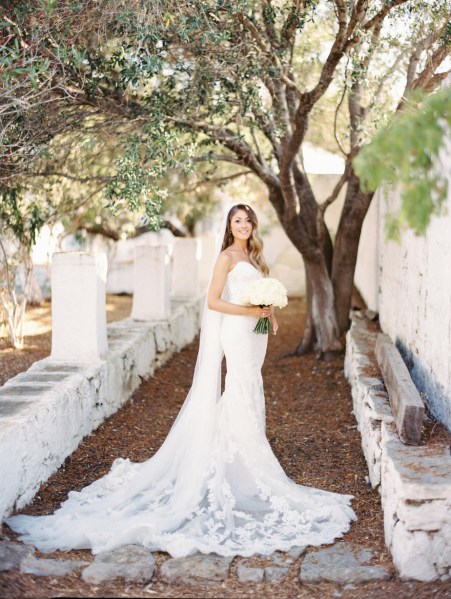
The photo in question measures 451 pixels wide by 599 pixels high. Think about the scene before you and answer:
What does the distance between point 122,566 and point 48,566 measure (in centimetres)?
41

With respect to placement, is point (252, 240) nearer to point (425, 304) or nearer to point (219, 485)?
point (425, 304)

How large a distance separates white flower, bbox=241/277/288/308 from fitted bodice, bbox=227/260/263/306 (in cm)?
19

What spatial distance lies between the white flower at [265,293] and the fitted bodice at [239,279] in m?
0.19

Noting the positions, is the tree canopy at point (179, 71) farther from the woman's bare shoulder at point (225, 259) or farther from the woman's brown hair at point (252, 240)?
the woman's bare shoulder at point (225, 259)

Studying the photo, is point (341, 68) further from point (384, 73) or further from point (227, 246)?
point (227, 246)

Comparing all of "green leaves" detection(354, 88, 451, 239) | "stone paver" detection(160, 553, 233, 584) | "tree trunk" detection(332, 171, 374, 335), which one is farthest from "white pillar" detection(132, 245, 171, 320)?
"green leaves" detection(354, 88, 451, 239)

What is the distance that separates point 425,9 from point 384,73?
6.06 feet

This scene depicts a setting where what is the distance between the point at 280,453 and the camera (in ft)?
A: 21.4

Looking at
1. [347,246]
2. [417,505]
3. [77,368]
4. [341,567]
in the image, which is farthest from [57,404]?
[347,246]

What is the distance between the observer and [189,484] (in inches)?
201

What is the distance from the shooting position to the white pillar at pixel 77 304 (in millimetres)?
7012

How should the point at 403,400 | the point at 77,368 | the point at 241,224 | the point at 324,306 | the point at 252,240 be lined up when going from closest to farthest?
the point at 403,400, the point at 241,224, the point at 252,240, the point at 77,368, the point at 324,306

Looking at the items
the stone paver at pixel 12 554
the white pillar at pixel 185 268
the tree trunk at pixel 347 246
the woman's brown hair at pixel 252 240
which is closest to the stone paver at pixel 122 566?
the stone paver at pixel 12 554

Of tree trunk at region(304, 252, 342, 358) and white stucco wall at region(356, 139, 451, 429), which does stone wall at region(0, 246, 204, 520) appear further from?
white stucco wall at region(356, 139, 451, 429)
